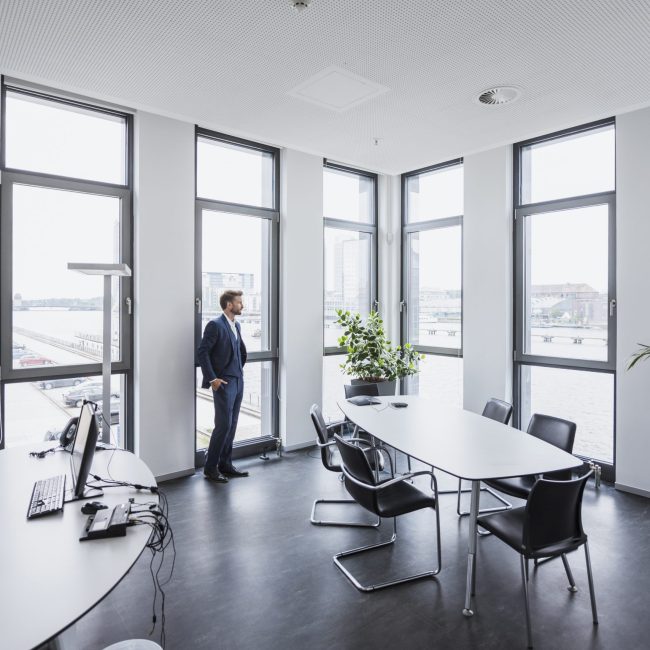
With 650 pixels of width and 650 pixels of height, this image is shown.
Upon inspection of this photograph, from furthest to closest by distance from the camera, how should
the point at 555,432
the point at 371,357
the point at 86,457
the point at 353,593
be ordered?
1. the point at 371,357
2. the point at 555,432
3. the point at 353,593
4. the point at 86,457

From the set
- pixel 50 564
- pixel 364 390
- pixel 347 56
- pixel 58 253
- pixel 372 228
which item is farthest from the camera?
pixel 372 228

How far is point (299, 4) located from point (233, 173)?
2701mm

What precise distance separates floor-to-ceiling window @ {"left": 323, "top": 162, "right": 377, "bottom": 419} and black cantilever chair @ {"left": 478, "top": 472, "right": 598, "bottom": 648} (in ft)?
11.9

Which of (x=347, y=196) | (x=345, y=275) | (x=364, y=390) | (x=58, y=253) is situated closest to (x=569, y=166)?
(x=347, y=196)

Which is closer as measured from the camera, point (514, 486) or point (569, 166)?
point (514, 486)

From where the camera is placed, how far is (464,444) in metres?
3.09

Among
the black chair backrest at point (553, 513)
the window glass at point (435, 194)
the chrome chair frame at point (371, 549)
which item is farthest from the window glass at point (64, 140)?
the black chair backrest at point (553, 513)

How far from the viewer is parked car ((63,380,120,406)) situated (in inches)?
162

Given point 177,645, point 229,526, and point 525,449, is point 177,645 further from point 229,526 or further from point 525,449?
point 525,449

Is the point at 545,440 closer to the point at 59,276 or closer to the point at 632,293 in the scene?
the point at 632,293

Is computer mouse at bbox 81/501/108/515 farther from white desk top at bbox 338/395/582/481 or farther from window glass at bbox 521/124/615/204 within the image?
window glass at bbox 521/124/615/204

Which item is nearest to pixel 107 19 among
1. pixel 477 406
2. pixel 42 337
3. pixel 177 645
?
pixel 42 337

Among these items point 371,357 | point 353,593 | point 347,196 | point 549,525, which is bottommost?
point 353,593

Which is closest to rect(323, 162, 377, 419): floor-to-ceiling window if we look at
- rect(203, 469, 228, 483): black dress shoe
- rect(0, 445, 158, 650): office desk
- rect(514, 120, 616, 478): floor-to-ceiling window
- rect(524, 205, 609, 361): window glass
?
rect(203, 469, 228, 483): black dress shoe
